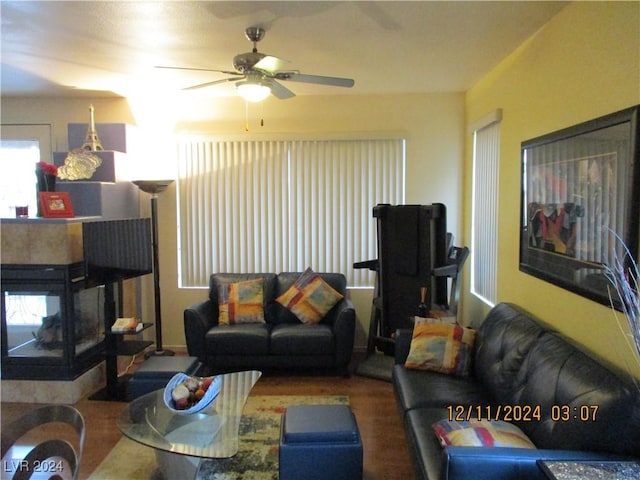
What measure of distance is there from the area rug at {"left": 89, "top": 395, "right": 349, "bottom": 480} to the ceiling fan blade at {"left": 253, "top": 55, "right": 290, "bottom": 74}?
2.27 meters

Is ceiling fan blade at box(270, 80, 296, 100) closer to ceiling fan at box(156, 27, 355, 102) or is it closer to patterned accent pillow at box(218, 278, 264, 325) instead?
ceiling fan at box(156, 27, 355, 102)

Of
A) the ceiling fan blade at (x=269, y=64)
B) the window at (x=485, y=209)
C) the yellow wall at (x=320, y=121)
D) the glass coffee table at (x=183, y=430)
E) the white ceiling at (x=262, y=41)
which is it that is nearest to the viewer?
the glass coffee table at (x=183, y=430)

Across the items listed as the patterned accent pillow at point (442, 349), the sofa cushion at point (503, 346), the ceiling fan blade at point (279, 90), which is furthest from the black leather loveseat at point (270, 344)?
the ceiling fan blade at point (279, 90)

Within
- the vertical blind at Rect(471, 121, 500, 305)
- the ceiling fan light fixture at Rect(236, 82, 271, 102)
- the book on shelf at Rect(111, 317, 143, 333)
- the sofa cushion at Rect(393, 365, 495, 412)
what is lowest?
the sofa cushion at Rect(393, 365, 495, 412)

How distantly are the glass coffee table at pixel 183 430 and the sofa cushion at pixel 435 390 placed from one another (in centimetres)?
98

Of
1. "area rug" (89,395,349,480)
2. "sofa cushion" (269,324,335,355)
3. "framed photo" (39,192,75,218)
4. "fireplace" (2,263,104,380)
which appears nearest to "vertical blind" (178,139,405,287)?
"sofa cushion" (269,324,335,355)

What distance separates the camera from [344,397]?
386cm

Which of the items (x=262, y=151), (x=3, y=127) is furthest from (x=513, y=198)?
(x=3, y=127)

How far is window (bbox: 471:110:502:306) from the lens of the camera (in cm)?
402

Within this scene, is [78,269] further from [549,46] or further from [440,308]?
[549,46]

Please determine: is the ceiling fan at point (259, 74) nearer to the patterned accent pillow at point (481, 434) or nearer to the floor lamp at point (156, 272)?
the floor lamp at point (156, 272)

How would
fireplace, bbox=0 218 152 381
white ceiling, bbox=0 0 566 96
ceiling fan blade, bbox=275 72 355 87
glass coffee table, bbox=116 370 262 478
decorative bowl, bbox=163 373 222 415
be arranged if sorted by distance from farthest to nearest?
fireplace, bbox=0 218 152 381 < ceiling fan blade, bbox=275 72 355 87 < white ceiling, bbox=0 0 566 96 < decorative bowl, bbox=163 373 222 415 < glass coffee table, bbox=116 370 262 478

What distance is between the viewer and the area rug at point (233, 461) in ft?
9.07

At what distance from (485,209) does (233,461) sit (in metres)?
2.94
